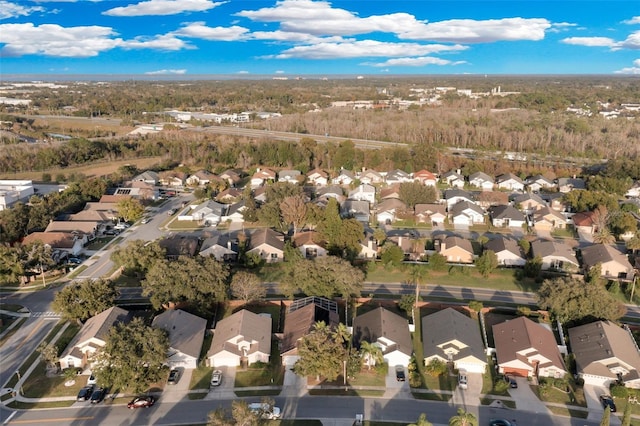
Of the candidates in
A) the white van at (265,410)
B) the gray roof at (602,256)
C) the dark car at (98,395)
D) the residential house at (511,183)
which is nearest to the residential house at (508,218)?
the gray roof at (602,256)

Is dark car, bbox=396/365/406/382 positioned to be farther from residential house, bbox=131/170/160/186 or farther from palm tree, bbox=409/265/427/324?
residential house, bbox=131/170/160/186

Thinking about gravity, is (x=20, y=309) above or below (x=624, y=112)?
below

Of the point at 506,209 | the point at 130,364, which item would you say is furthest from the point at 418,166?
the point at 130,364

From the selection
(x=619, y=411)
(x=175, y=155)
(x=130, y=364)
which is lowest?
(x=619, y=411)

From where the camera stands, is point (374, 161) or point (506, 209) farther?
point (374, 161)

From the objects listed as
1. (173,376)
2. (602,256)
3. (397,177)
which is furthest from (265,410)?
(397,177)

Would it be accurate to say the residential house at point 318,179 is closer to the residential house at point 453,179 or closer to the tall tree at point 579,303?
the residential house at point 453,179

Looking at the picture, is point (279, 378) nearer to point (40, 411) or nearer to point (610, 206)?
point (40, 411)

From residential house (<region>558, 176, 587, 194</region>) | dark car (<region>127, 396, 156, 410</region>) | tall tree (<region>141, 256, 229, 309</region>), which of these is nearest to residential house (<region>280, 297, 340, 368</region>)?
tall tree (<region>141, 256, 229, 309</region>)
